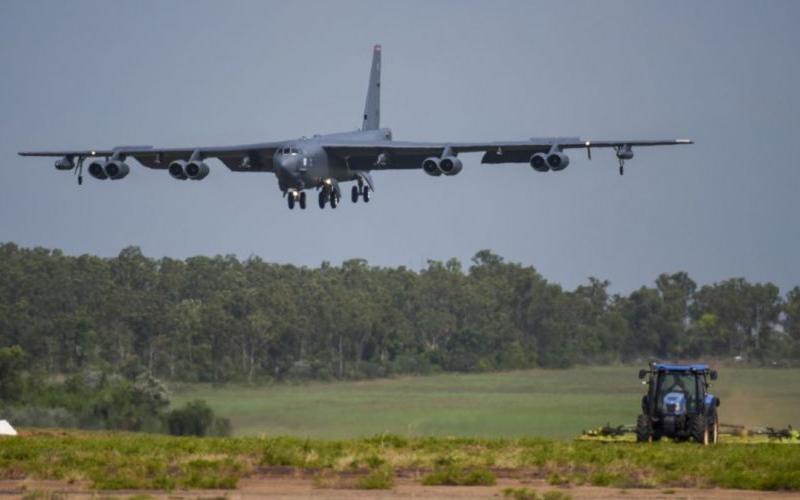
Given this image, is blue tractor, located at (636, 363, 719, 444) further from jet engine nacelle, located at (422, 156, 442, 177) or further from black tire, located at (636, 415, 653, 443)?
jet engine nacelle, located at (422, 156, 442, 177)

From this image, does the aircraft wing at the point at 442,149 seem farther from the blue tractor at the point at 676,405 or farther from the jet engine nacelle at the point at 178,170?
the blue tractor at the point at 676,405

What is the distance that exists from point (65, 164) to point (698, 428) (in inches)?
1016

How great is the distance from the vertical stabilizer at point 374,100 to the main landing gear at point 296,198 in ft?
44.7

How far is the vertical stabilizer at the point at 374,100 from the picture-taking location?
65.2 meters

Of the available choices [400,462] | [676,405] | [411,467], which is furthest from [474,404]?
[411,467]

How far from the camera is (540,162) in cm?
4966

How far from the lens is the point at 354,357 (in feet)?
246

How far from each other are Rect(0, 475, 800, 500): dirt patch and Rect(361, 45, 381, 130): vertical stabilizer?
3669 centimetres

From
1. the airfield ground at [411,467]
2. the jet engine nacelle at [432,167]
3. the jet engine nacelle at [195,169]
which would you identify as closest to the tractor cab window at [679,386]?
→ the airfield ground at [411,467]

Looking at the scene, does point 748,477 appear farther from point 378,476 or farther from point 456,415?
point 456,415

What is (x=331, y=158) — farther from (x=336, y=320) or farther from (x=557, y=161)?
(x=336, y=320)

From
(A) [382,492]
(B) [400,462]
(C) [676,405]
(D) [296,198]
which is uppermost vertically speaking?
(D) [296,198]

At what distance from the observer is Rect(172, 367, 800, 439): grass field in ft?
160

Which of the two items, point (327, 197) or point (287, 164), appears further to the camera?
point (327, 197)
